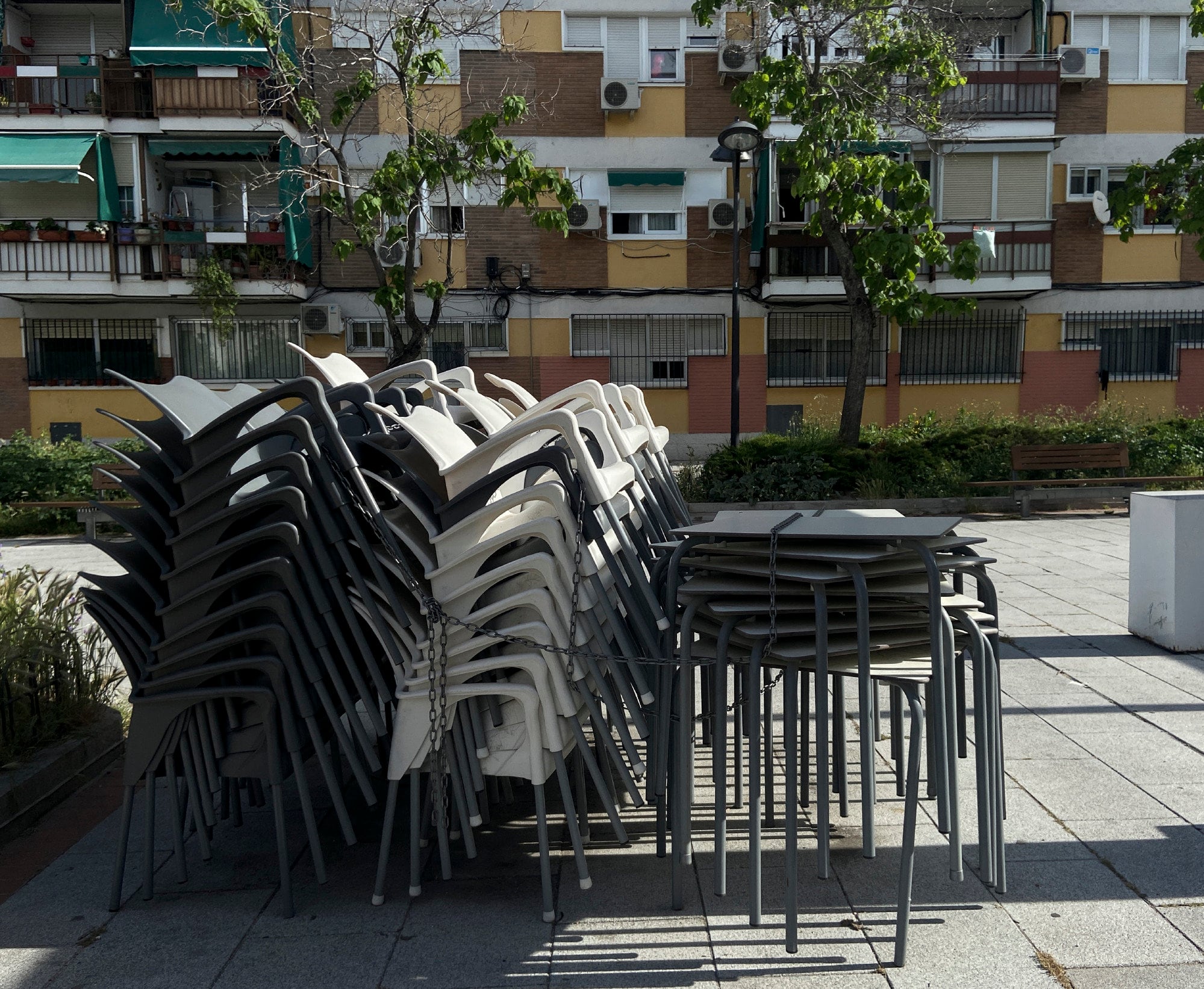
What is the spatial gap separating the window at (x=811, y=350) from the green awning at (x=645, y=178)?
12.7ft

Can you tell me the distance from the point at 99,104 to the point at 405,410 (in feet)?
69.1

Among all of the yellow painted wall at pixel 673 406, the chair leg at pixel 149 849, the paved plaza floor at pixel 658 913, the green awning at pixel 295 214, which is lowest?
the paved plaza floor at pixel 658 913

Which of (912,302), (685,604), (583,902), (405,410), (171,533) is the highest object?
(912,302)

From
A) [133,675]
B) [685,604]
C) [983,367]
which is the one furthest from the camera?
[983,367]

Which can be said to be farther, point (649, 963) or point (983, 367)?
point (983, 367)

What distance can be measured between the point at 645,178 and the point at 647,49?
283cm

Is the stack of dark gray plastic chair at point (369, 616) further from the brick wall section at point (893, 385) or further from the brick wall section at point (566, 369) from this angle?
the brick wall section at point (893, 385)

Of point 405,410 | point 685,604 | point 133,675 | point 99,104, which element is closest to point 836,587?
point 685,604

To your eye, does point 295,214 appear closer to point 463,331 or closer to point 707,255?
point 463,331

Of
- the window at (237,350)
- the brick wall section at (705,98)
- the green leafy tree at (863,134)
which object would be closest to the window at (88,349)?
the window at (237,350)

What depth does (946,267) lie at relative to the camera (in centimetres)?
2169

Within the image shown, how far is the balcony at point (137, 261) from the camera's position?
20562 mm

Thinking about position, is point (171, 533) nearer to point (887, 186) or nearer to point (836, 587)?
point (836, 587)

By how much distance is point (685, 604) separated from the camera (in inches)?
127
